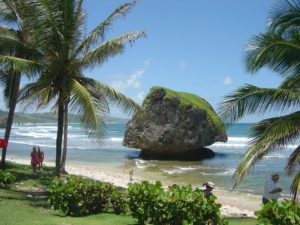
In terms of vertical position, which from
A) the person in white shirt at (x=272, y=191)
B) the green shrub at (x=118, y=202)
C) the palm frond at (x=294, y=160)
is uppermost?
the palm frond at (x=294, y=160)

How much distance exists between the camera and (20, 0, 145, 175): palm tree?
1248 cm

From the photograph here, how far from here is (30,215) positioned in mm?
9320

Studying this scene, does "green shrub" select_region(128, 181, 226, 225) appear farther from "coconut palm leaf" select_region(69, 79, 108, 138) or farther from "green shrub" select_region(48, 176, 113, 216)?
"coconut palm leaf" select_region(69, 79, 108, 138)

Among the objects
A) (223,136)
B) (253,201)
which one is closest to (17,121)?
(223,136)

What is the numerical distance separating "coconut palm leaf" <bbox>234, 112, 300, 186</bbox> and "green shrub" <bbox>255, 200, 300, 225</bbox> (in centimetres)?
190

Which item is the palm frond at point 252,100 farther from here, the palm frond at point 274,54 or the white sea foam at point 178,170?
the white sea foam at point 178,170

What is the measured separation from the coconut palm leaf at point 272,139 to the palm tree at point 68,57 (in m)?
4.66

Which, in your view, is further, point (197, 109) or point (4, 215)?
point (197, 109)

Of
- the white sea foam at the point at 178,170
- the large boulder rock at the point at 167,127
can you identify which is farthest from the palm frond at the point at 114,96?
the large boulder rock at the point at 167,127

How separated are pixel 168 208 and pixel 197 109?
31.7 meters

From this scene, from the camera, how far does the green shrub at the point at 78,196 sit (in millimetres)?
9578

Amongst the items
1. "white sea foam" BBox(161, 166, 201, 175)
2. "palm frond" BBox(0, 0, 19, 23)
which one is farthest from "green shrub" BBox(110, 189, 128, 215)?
"white sea foam" BBox(161, 166, 201, 175)

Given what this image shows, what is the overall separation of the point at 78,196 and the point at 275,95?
467 centimetres

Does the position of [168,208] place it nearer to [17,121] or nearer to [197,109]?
[197,109]
